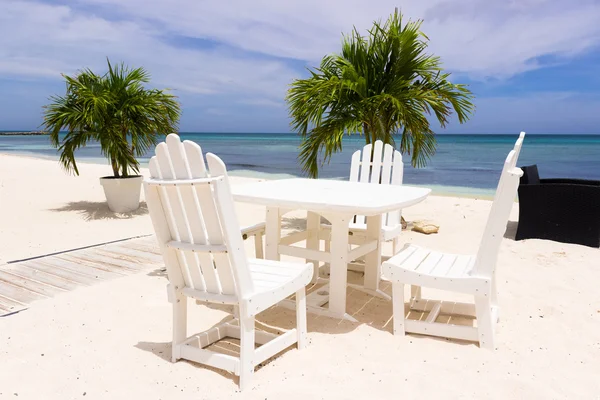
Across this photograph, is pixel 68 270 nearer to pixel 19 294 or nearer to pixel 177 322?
pixel 19 294

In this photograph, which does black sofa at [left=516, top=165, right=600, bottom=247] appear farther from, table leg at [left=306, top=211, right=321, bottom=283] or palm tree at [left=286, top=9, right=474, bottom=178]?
table leg at [left=306, top=211, right=321, bottom=283]

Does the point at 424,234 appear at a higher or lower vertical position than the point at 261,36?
lower

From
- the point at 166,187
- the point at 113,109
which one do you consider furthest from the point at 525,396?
the point at 113,109

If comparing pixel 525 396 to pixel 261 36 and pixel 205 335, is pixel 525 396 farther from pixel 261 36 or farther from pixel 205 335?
pixel 261 36

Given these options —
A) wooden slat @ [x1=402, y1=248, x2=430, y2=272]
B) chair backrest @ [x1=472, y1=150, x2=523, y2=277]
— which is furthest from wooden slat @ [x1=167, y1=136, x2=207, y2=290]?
chair backrest @ [x1=472, y1=150, x2=523, y2=277]

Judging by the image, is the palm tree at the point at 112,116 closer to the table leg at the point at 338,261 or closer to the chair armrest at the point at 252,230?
the chair armrest at the point at 252,230

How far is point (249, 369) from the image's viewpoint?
2166mm

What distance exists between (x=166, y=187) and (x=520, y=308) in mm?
2607

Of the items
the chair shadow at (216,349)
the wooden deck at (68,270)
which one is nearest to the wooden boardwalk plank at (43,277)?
the wooden deck at (68,270)

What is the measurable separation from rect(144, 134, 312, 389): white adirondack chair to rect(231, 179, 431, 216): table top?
444mm

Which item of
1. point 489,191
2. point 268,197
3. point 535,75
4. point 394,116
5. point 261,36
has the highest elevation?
point 535,75

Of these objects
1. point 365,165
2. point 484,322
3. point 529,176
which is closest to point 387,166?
point 365,165

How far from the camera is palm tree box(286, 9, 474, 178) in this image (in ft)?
18.0

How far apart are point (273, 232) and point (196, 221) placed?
44.7 inches
